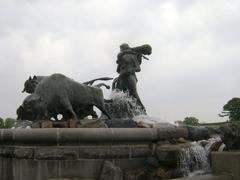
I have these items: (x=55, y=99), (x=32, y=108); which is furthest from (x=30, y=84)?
(x=55, y=99)

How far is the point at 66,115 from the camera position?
8961 mm

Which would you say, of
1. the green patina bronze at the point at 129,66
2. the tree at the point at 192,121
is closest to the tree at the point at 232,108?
the tree at the point at 192,121

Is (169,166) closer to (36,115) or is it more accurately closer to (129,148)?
(129,148)

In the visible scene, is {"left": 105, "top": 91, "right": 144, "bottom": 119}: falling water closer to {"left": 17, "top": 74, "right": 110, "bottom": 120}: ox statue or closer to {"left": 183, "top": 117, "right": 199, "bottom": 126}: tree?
{"left": 17, "top": 74, "right": 110, "bottom": 120}: ox statue

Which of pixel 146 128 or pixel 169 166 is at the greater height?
pixel 146 128

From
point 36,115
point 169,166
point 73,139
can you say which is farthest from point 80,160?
point 36,115

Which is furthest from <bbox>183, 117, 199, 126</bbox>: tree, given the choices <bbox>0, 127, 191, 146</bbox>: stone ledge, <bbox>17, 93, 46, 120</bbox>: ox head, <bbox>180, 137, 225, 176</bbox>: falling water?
<bbox>180, 137, 225, 176</bbox>: falling water

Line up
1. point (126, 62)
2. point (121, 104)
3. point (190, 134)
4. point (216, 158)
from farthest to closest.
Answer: point (126, 62), point (121, 104), point (190, 134), point (216, 158)

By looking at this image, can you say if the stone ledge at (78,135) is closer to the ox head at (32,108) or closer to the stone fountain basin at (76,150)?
the stone fountain basin at (76,150)

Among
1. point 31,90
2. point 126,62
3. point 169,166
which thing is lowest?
point 169,166

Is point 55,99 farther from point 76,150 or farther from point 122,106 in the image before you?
point 122,106

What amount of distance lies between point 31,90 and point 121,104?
2.55 metres

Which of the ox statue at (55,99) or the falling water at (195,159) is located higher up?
the ox statue at (55,99)

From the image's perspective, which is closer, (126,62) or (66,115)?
(66,115)
